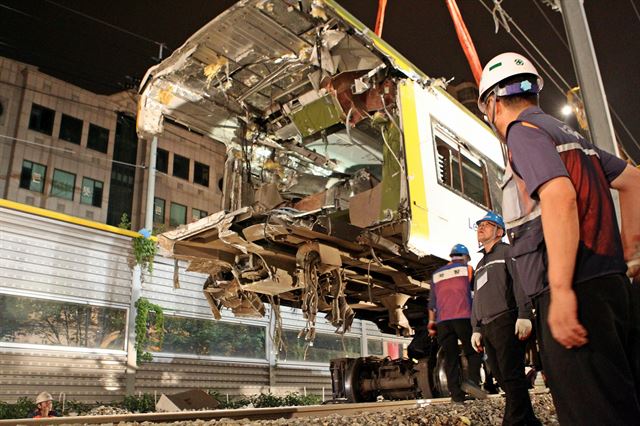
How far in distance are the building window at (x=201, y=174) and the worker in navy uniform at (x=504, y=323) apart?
76.2 ft

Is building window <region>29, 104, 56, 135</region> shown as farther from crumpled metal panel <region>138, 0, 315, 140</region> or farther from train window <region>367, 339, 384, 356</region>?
crumpled metal panel <region>138, 0, 315, 140</region>

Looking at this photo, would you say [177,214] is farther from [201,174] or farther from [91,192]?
[91,192]

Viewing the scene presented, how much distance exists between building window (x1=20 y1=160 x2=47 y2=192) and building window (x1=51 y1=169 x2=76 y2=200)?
449 millimetres

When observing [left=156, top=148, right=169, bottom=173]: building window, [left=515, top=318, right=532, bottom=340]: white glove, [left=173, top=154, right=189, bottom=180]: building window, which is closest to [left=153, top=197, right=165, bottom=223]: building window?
[left=156, top=148, right=169, bottom=173]: building window

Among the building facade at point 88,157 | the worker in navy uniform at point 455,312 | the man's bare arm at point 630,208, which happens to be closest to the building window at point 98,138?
the building facade at point 88,157

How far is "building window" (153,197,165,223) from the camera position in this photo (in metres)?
24.0

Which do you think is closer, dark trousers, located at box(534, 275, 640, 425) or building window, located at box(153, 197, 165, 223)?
dark trousers, located at box(534, 275, 640, 425)

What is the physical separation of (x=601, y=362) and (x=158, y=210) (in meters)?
24.4

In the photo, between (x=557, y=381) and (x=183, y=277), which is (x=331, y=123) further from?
(x=183, y=277)

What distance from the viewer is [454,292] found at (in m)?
5.57

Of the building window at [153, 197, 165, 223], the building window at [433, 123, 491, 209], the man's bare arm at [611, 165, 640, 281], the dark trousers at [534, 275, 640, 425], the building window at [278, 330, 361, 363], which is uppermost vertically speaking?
the building window at [153, 197, 165, 223]

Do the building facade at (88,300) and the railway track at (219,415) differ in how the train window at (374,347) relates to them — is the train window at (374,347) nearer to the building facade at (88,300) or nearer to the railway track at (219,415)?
the building facade at (88,300)

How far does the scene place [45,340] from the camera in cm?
1166

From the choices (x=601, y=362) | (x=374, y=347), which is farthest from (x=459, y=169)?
(x=374, y=347)
